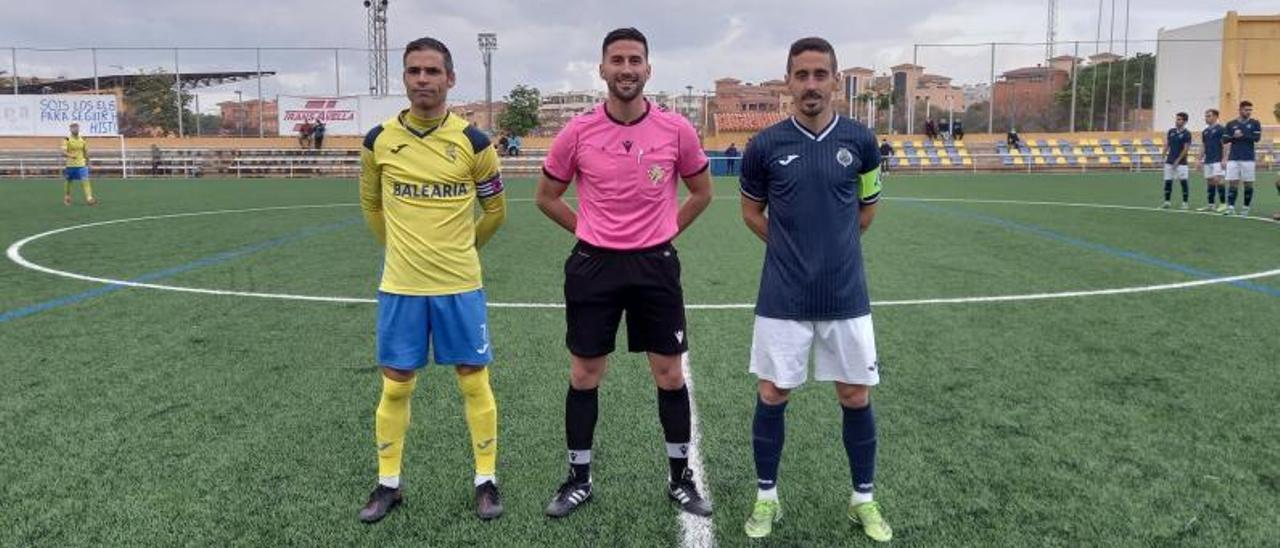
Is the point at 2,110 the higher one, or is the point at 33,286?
the point at 2,110

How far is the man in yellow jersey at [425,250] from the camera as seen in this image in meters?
3.71

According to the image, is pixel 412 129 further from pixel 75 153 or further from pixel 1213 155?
pixel 75 153

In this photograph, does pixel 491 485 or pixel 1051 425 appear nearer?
pixel 491 485

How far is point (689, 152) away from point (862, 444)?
1.38 meters

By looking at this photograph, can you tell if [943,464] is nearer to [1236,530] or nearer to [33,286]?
[1236,530]

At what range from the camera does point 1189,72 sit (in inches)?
1858

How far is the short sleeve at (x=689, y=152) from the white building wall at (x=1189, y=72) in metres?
49.9

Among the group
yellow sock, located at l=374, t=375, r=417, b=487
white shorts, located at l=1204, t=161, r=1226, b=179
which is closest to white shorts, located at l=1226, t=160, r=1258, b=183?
white shorts, located at l=1204, t=161, r=1226, b=179

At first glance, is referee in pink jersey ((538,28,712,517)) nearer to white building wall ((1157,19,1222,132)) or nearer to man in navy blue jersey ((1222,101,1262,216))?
man in navy blue jersey ((1222,101,1262,216))

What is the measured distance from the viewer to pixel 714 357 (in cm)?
626

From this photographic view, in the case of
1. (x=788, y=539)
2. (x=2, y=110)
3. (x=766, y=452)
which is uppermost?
(x=2, y=110)

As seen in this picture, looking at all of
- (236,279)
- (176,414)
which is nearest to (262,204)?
Result: (236,279)

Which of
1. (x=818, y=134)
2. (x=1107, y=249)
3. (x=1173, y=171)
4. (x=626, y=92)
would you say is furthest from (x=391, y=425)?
(x=1173, y=171)

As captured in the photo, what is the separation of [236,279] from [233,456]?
18.8 feet
